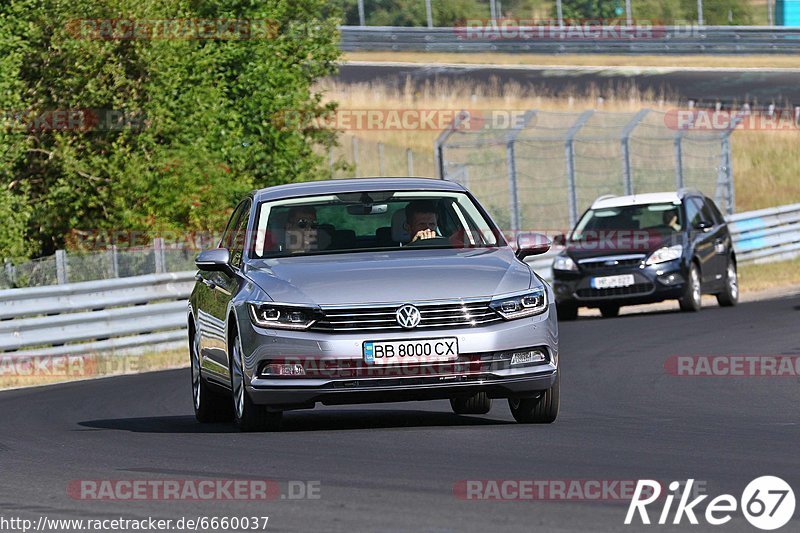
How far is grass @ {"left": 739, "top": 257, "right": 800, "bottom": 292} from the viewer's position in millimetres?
29547

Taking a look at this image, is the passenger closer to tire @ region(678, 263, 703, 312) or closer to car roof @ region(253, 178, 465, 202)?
car roof @ region(253, 178, 465, 202)

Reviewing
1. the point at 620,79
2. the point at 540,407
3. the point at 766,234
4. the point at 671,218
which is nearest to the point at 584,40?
the point at 620,79

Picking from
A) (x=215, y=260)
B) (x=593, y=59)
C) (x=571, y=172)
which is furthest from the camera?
(x=593, y=59)

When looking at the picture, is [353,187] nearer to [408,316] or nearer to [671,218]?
[408,316]

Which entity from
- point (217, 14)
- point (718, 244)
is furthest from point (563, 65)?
point (718, 244)

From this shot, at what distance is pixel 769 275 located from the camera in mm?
31219

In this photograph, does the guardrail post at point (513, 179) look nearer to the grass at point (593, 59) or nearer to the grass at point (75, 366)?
the grass at point (75, 366)

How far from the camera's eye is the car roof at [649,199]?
24767 mm

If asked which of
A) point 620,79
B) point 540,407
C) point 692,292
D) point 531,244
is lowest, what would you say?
point 692,292

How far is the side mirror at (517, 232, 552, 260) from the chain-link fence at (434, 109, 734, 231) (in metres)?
14.8

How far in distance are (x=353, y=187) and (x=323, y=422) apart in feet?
5.08

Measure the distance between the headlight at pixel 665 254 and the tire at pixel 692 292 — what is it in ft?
0.88
